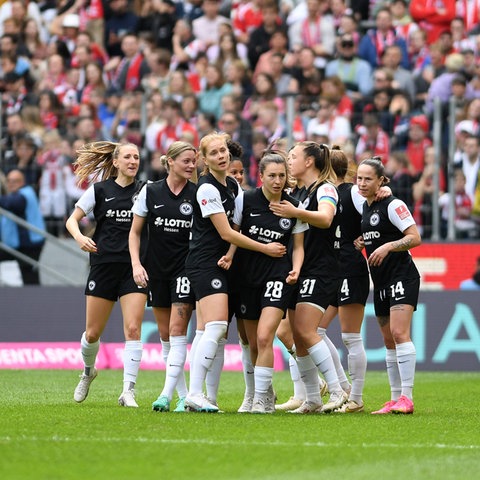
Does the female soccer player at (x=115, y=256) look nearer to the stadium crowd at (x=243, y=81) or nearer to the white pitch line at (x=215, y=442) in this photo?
the white pitch line at (x=215, y=442)

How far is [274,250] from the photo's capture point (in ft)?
36.3

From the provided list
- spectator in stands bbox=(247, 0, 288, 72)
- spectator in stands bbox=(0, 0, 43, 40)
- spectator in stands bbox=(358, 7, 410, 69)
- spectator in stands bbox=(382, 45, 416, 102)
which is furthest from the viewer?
spectator in stands bbox=(0, 0, 43, 40)

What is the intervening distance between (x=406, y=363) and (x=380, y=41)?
12.4 meters

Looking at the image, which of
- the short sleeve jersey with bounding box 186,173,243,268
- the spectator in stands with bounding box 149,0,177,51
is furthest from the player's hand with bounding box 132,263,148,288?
the spectator in stands with bounding box 149,0,177,51

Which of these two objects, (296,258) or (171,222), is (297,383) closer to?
(296,258)

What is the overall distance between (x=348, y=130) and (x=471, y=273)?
2.97 metres

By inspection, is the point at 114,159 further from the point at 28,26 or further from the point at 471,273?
the point at 28,26

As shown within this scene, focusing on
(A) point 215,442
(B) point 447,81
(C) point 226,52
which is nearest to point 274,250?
(A) point 215,442

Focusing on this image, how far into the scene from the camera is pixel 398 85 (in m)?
21.6

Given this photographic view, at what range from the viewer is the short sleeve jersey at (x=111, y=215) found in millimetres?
12297

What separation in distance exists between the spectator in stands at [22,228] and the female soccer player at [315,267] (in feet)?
31.1

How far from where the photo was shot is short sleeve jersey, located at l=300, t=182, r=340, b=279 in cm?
1143

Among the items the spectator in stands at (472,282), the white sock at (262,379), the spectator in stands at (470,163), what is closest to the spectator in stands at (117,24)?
the spectator in stands at (470,163)

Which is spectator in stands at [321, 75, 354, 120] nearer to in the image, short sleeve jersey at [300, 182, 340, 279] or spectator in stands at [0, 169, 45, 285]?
spectator in stands at [0, 169, 45, 285]
